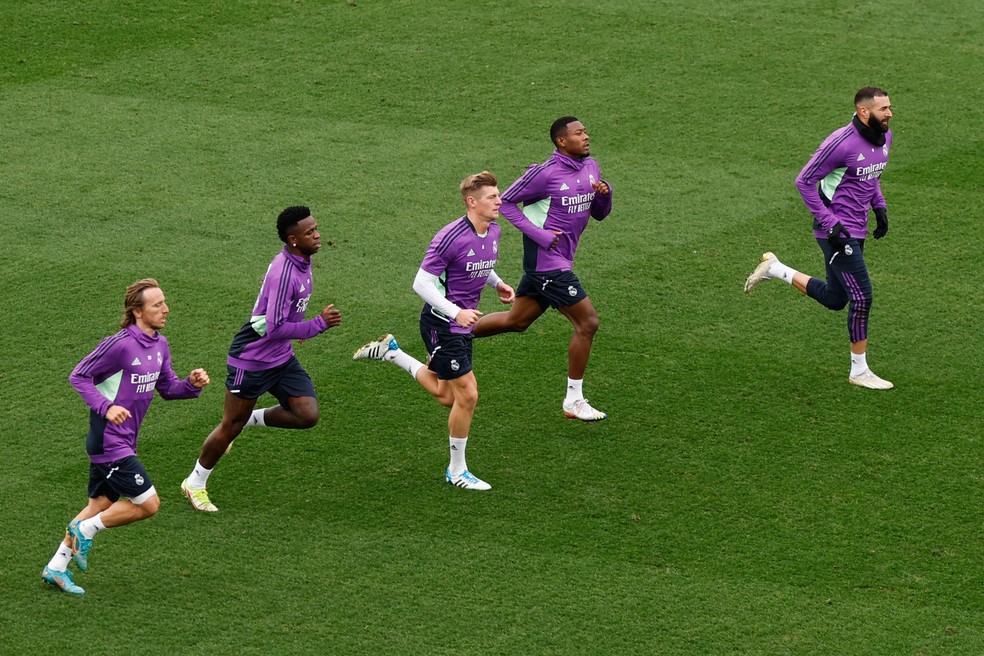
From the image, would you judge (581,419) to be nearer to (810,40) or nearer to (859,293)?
(859,293)

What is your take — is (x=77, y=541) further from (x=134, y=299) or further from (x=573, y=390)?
(x=573, y=390)

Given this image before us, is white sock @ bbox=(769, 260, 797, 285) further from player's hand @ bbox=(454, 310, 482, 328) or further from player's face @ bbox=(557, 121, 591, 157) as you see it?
player's hand @ bbox=(454, 310, 482, 328)

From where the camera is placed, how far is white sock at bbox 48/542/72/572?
28.0 ft

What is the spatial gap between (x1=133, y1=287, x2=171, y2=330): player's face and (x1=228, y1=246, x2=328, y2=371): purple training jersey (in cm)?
84

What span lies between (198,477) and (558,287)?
3.00 meters

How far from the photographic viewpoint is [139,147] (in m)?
16.7

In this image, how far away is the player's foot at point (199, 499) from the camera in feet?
31.6

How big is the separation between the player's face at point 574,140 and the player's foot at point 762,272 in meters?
2.19

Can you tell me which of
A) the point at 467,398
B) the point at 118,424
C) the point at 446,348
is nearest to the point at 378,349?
the point at 446,348

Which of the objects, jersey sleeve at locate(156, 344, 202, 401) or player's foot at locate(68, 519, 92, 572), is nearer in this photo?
player's foot at locate(68, 519, 92, 572)

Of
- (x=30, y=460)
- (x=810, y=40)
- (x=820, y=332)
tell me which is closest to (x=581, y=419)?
(x=820, y=332)

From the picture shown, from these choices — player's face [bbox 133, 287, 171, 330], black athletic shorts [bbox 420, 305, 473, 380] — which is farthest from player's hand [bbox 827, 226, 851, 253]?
player's face [bbox 133, 287, 171, 330]

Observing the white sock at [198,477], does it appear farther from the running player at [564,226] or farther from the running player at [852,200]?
the running player at [852,200]

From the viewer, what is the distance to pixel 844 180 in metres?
11.6
